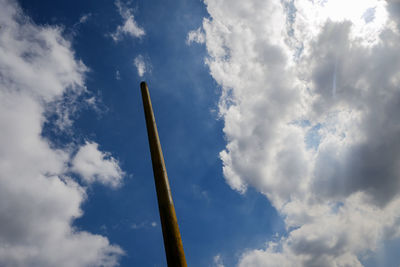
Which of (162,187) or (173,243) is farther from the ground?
(162,187)

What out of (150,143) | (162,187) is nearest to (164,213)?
(162,187)

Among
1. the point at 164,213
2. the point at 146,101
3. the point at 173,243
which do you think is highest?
the point at 146,101

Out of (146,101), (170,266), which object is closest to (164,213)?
(170,266)

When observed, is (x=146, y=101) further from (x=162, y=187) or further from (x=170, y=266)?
(x=170, y=266)

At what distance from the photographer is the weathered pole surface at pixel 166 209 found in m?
3.24

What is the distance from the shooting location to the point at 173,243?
3.32 meters

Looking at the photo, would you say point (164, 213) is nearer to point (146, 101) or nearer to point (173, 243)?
point (173, 243)

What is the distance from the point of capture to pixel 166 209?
11.9 ft

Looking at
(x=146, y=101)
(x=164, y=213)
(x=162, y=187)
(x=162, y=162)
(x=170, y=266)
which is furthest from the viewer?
(x=146, y=101)

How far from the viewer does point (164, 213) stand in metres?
3.59

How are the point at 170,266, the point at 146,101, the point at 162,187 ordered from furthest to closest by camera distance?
the point at 146,101
the point at 162,187
the point at 170,266

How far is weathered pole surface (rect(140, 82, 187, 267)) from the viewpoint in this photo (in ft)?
10.6

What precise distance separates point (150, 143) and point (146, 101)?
5.13 ft

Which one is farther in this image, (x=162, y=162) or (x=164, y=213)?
(x=162, y=162)
